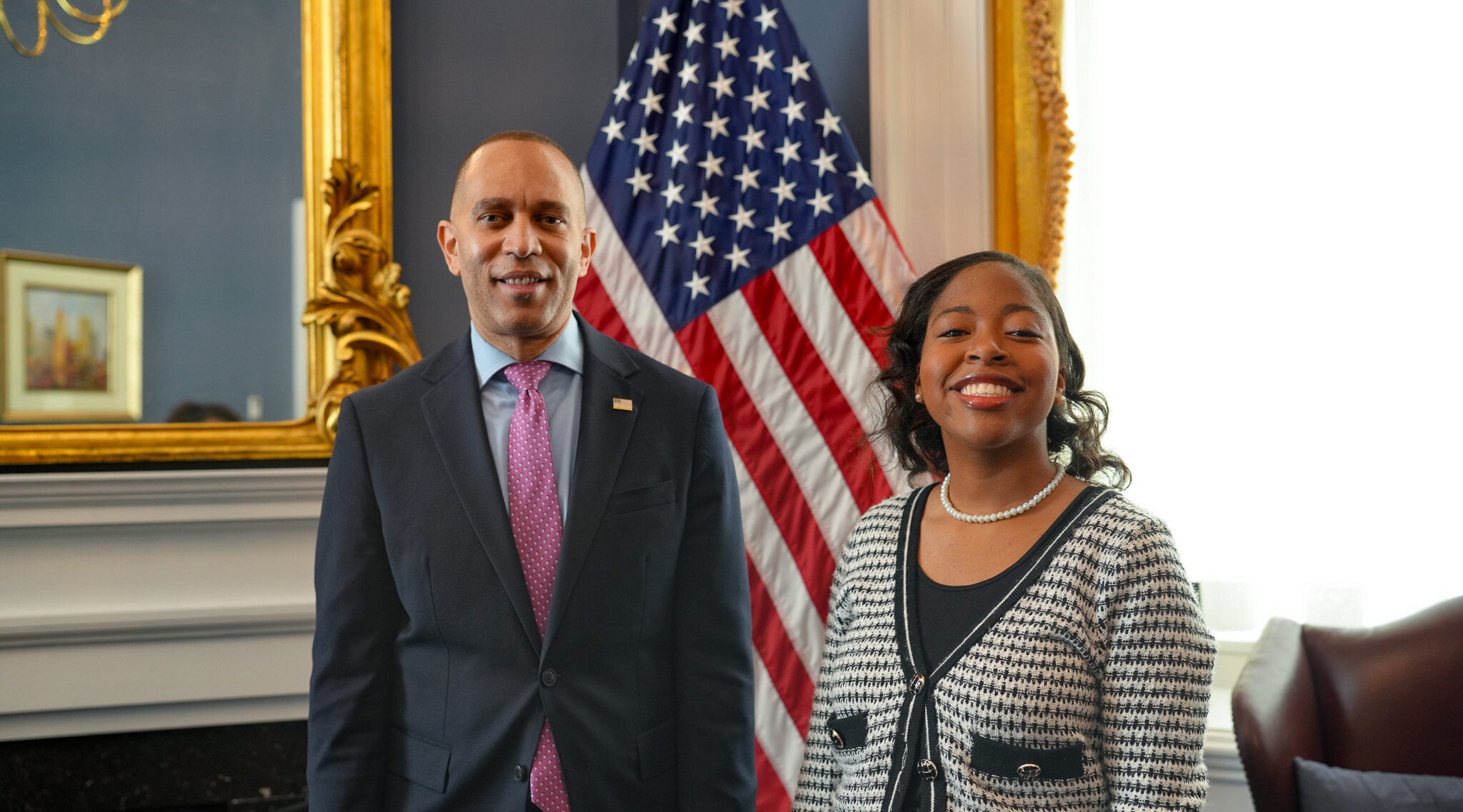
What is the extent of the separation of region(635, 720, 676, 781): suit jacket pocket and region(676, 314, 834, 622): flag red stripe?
3.24ft

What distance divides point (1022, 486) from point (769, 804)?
4.64 feet

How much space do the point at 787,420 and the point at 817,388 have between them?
0.35ft

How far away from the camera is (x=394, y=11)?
285 cm

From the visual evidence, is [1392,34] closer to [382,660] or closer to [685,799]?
[685,799]

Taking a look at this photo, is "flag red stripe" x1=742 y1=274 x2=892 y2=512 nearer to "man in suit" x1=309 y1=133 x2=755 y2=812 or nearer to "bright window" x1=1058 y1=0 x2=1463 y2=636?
"bright window" x1=1058 y1=0 x2=1463 y2=636

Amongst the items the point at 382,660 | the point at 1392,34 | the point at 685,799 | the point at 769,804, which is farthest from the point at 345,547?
the point at 1392,34

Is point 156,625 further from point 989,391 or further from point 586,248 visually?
point 989,391

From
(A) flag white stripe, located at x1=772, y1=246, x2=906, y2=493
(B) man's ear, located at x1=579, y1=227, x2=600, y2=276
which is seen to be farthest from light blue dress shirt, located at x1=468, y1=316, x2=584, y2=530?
(A) flag white stripe, located at x1=772, y1=246, x2=906, y2=493

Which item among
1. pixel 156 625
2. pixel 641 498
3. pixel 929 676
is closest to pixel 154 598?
pixel 156 625

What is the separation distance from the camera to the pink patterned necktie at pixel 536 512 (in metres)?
1.53

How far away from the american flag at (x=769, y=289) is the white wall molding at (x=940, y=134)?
25cm

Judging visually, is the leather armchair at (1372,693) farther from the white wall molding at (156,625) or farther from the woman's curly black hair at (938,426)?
the white wall molding at (156,625)

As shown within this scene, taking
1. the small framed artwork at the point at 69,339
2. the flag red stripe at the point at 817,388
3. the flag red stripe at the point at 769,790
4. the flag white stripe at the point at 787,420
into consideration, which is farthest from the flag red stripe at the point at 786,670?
the small framed artwork at the point at 69,339

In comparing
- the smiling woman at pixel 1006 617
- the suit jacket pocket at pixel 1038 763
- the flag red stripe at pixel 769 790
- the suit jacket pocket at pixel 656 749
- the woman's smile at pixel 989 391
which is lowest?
the flag red stripe at pixel 769 790
